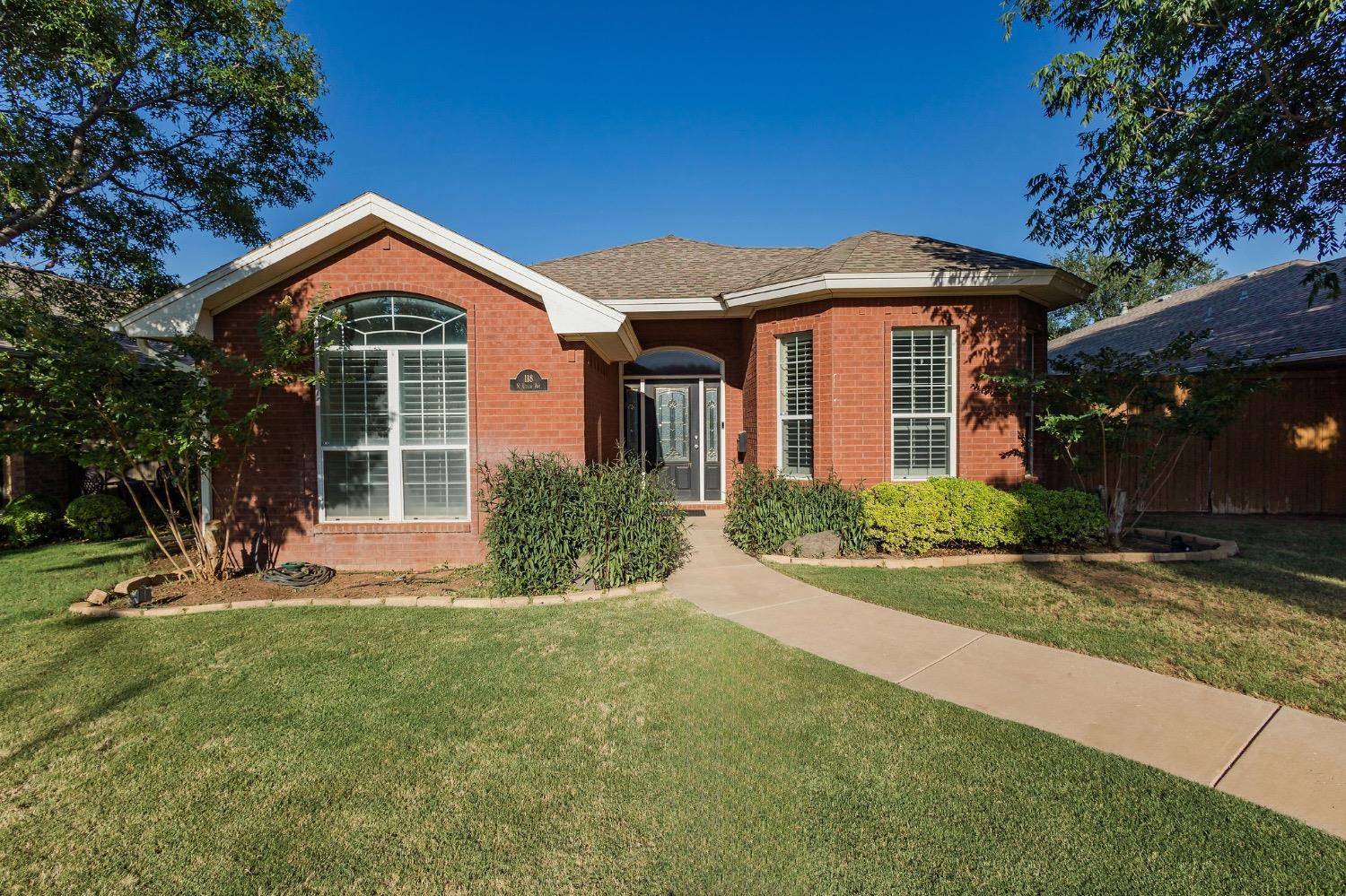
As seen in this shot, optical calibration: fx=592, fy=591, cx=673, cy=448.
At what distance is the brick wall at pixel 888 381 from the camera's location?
838cm

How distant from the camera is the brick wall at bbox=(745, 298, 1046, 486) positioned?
27.5 feet

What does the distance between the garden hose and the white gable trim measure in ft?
9.34

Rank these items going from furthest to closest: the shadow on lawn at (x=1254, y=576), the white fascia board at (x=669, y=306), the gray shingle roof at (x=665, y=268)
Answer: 1. the gray shingle roof at (x=665, y=268)
2. the white fascia board at (x=669, y=306)
3. the shadow on lawn at (x=1254, y=576)

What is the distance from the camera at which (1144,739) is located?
3135 mm

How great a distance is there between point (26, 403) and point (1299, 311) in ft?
69.1

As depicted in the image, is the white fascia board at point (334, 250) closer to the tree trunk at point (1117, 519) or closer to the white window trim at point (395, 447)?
the white window trim at point (395, 447)

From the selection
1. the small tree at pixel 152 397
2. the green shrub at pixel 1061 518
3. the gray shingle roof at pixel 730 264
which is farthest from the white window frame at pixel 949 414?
the small tree at pixel 152 397

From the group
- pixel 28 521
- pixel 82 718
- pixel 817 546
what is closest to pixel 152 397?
pixel 82 718

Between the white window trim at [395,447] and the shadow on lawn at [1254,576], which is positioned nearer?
the shadow on lawn at [1254,576]

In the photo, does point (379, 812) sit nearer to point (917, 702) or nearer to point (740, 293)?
point (917, 702)

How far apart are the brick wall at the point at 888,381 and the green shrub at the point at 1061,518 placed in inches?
41.7

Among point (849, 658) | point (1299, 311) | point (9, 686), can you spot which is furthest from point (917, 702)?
point (1299, 311)

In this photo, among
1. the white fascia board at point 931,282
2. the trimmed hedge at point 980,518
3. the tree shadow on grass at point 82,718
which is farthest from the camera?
the white fascia board at point 931,282

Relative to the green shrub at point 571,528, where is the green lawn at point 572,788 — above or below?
below
